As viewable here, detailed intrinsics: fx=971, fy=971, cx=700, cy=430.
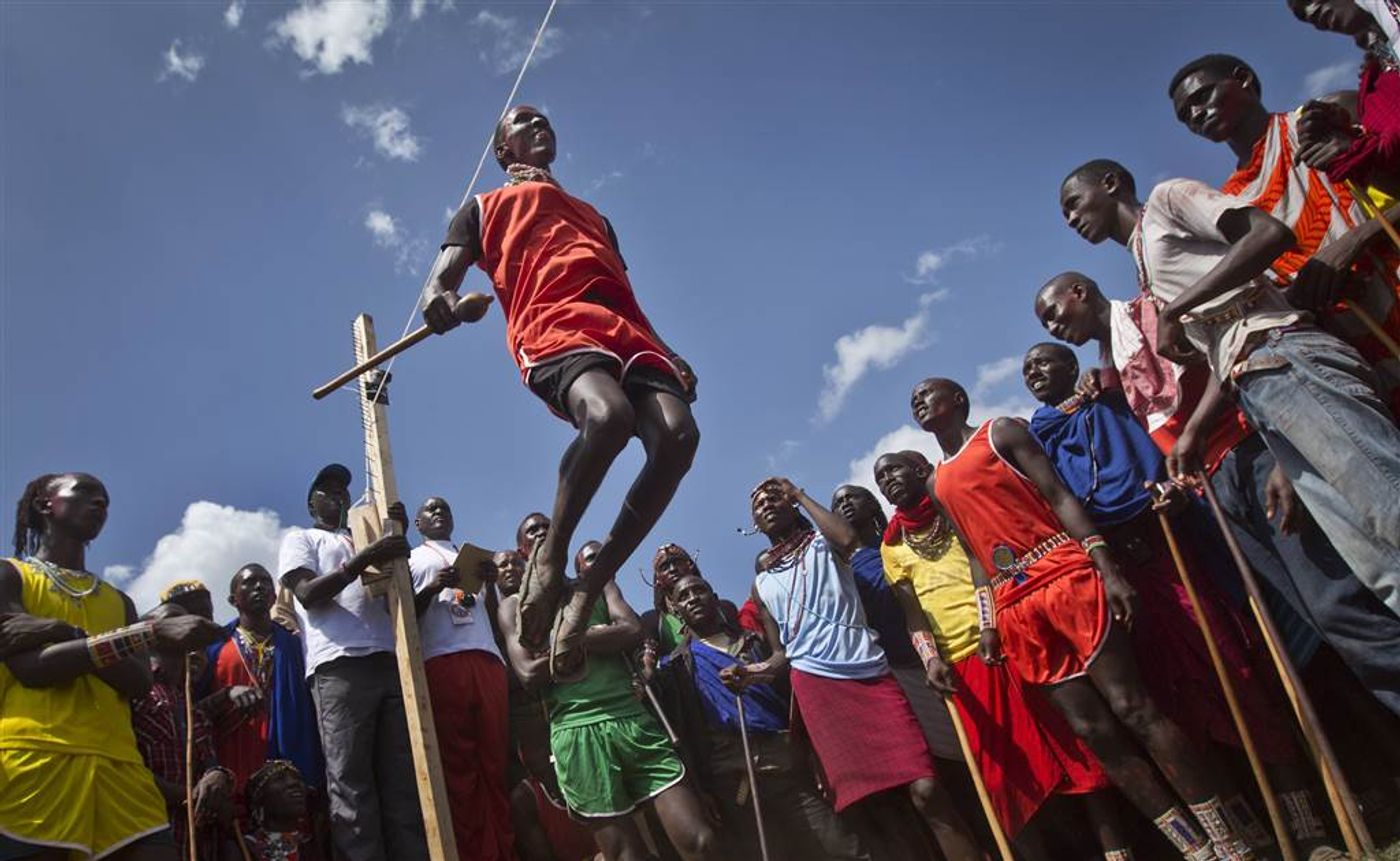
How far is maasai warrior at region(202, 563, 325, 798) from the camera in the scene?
5.11 m

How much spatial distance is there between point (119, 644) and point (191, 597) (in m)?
1.44

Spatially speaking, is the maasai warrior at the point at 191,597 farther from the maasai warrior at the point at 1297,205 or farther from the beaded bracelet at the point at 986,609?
the maasai warrior at the point at 1297,205

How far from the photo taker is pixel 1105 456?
4.58 m

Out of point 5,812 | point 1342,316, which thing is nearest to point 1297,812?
point 1342,316

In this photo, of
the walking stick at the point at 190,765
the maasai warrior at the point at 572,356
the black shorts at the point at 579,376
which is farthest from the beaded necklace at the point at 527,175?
the walking stick at the point at 190,765

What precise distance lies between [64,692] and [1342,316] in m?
5.05

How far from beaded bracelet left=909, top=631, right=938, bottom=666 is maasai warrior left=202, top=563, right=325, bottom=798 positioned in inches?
129

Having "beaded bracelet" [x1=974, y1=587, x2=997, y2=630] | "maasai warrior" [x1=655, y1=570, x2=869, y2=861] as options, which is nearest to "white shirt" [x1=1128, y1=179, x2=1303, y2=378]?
"beaded bracelet" [x1=974, y1=587, x2=997, y2=630]

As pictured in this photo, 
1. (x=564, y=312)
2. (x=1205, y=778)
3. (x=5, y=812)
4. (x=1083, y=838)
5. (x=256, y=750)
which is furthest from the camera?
(x=256, y=750)

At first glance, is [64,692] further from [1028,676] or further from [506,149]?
[1028,676]

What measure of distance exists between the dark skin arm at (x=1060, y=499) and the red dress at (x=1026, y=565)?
0.06 meters

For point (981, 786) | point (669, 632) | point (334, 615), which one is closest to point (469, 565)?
point (334, 615)

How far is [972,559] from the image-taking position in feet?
15.3

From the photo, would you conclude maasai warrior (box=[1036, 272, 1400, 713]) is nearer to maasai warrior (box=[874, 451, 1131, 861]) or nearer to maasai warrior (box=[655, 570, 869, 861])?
Result: maasai warrior (box=[874, 451, 1131, 861])
